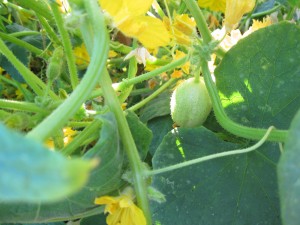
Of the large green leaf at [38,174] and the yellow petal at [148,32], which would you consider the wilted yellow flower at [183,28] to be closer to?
the yellow petal at [148,32]

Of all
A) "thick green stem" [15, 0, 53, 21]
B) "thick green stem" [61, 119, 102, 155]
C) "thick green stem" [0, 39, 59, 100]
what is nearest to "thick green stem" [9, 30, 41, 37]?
"thick green stem" [15, 0, 53, 21]

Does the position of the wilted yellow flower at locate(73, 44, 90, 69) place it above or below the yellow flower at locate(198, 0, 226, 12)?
below

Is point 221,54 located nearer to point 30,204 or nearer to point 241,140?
point 241,140

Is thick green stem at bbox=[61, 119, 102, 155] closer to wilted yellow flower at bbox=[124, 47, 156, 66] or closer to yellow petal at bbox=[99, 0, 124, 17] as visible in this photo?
yellow petal at bbox=[99, 0, 124, 17]

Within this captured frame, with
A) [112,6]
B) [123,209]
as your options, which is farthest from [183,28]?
[123,209]

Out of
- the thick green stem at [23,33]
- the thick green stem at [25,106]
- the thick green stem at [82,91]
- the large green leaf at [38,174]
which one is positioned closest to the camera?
the large green leaf at [38,174]

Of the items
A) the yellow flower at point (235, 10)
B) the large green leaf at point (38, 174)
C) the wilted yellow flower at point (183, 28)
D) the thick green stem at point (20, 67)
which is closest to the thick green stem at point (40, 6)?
the thick green stem at point (20, 67)
